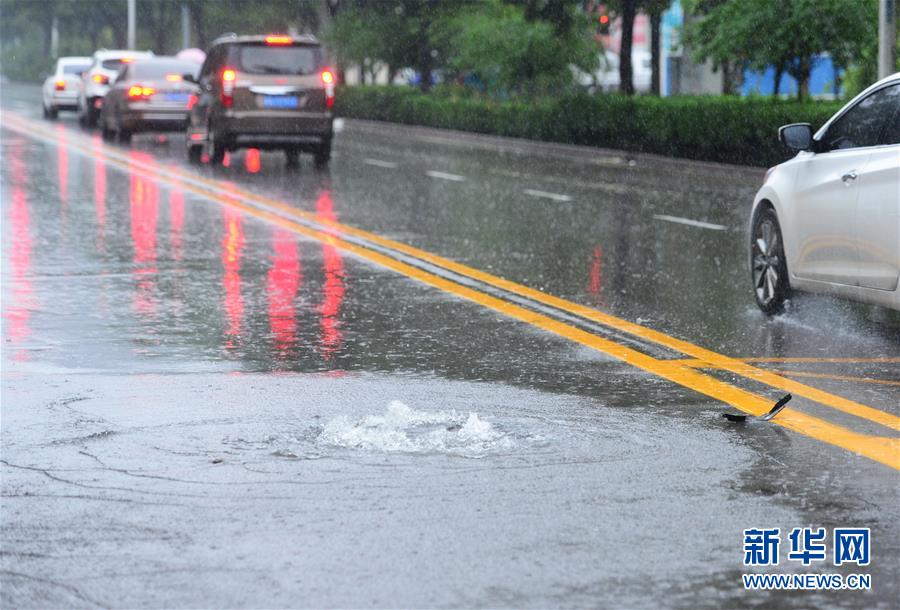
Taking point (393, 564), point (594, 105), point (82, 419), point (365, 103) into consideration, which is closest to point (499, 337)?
point (82, 419)

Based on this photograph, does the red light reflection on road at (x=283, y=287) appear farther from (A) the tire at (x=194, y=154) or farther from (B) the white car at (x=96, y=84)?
(B) the white car at (x=96, y=84)

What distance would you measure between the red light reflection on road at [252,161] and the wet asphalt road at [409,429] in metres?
10.5

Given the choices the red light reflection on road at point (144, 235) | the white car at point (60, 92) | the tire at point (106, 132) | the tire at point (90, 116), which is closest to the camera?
the red light reflection on road at point (144, 235)

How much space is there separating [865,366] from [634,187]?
563 inches

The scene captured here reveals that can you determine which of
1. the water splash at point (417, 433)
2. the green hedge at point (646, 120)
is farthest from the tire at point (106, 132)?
the water splash at point (417, 433)

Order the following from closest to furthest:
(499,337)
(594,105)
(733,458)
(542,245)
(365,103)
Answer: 1. (733,458)
2. (499,337)
3. (542,245)
4. (594,105)
5. (365,103)

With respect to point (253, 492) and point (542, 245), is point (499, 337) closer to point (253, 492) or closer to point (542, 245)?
point (253, 492)

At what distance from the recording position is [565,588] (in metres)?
5.12

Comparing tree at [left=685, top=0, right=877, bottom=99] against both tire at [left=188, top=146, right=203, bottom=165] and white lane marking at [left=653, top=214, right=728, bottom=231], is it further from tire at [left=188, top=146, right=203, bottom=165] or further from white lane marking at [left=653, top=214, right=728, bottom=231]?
white lane marking at [left=653, top=214, right=728, bottom=231]

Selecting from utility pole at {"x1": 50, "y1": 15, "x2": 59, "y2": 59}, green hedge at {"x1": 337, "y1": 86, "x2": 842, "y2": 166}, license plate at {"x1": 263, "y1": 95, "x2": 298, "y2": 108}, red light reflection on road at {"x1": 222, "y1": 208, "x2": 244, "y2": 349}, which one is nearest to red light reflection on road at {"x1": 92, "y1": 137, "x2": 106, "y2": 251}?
red light reflection on road at {"x1": 222, "y1": 208, "x2": 244, "y2": 349}

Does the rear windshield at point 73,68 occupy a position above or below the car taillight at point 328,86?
above

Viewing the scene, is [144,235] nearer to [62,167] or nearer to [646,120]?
[62,167]

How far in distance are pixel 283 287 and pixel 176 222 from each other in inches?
216

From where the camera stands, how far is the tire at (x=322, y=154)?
89.9 ft
